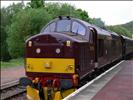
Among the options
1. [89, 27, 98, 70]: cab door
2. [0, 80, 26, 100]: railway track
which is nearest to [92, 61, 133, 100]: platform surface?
[89, 27, 98, 70]: cab door

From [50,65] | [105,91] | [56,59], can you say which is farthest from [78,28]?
[105,91]

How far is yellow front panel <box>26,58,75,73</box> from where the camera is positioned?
43.7 ft

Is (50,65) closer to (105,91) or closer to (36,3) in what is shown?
(105,91)

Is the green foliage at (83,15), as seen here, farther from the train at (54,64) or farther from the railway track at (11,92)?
the train at (54,64)

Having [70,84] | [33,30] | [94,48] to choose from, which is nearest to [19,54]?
[33,30]

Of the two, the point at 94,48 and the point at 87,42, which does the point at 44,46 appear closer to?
the point at 87,42

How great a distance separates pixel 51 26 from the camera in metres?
15.7

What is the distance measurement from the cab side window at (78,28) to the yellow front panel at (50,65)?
1.94m

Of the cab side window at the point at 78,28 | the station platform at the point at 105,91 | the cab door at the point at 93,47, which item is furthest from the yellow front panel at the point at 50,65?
the cab door at the point at 93,47

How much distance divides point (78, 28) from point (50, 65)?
2323 millimetres

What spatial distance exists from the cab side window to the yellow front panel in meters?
1.94

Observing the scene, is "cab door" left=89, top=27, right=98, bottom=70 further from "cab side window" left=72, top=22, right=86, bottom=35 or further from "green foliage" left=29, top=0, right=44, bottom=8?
"green foliage" left=29, top=0, right=44, bottom=8

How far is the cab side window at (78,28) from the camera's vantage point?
1510cm

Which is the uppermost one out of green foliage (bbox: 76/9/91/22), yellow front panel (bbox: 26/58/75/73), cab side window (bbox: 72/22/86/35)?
green foliage (bbox: 76/9/91/22)
